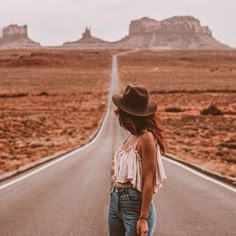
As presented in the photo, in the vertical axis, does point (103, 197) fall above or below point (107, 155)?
above

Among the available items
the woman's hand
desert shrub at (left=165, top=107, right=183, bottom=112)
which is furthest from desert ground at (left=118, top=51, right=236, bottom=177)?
the woman's hand

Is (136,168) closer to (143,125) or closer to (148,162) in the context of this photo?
(148,162)

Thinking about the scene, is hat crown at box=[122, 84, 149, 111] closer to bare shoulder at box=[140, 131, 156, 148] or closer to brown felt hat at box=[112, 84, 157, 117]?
brown felt hat at box=[112, 84, 157, 117]

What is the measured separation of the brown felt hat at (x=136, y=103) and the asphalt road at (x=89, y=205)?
190 inches

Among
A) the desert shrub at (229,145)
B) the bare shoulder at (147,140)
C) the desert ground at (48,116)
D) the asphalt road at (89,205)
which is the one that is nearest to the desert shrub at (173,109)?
the desert ground at (48,116)

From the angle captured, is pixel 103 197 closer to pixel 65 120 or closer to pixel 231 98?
pixel 65 120

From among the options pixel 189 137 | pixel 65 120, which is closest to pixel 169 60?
pixel 65 120

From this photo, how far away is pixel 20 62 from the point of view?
176 m

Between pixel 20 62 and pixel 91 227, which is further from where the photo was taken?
pixel 20 62

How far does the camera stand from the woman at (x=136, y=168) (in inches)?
179

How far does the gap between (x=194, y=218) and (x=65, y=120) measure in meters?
46.3

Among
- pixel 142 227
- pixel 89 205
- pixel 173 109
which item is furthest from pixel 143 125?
pixel 173 109

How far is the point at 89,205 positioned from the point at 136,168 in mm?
7394

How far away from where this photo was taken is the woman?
4.55 metres
